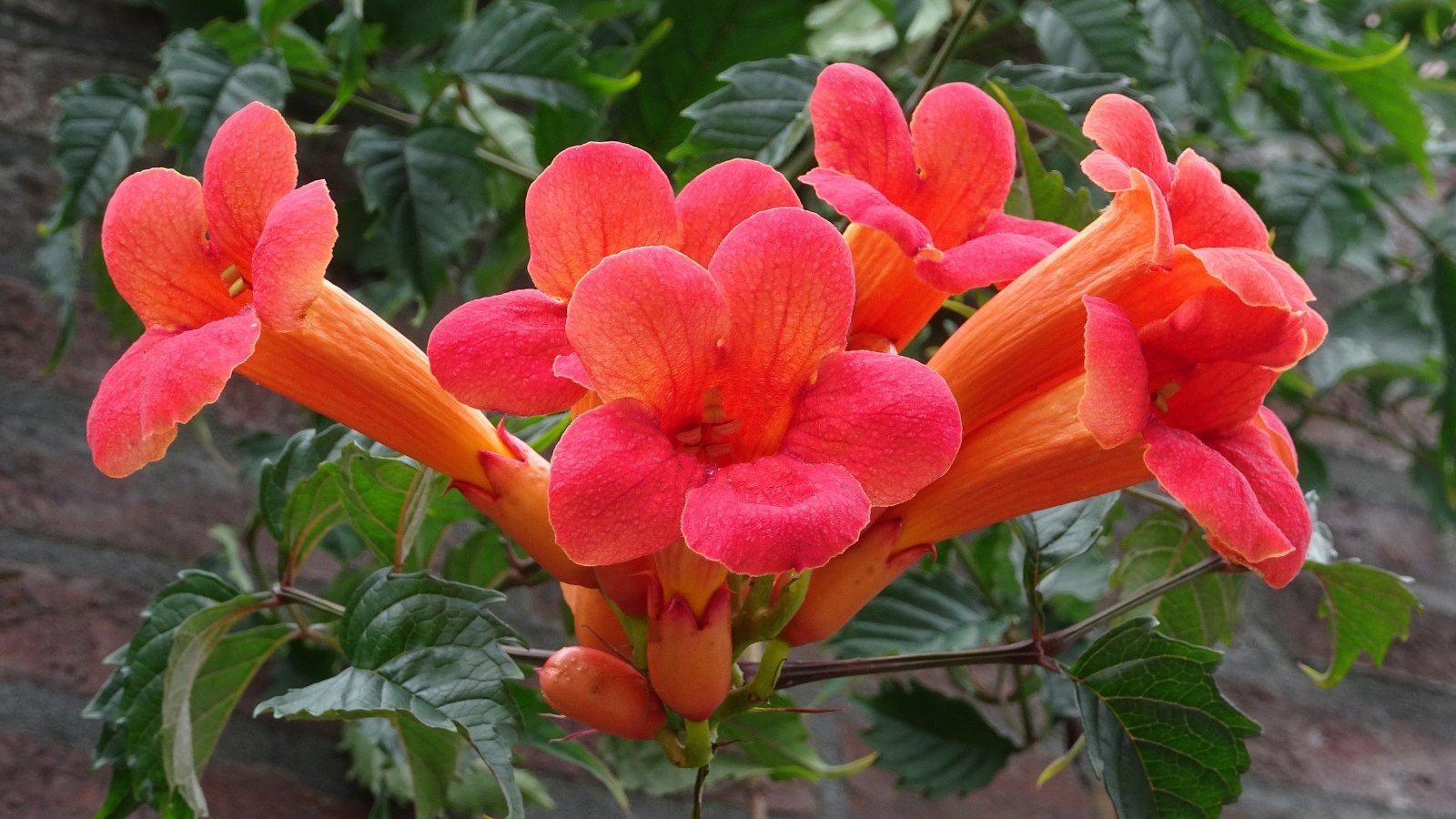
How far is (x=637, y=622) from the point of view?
358mm

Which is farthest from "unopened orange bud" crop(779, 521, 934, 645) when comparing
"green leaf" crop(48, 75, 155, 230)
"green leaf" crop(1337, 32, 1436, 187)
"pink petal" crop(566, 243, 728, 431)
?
"green leaf" crop(1337, 32, 1436, 187)

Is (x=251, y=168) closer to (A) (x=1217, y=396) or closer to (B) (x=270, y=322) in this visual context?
(B) (x=270, y=322)

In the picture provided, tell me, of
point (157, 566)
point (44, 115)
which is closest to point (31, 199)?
point (44, 115)

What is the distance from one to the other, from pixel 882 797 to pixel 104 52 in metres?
0.88

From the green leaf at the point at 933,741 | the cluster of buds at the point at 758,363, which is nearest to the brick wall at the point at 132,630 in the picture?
the green leaf at the point at 933,741

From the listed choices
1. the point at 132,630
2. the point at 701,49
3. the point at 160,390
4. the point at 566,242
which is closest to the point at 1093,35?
the point at 701,49

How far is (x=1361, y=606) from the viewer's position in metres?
0.52

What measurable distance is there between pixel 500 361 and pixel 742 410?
0.22ft

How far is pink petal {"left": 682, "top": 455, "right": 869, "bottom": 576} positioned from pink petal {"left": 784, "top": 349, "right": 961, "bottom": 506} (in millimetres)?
13

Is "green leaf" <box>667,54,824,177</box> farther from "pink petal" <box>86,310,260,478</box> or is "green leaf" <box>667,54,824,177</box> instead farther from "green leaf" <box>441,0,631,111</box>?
"pink petal" <box>86,310,260,478</box>

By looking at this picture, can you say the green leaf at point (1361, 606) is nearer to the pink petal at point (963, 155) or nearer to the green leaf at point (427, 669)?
the pink petal at point (963, 155)

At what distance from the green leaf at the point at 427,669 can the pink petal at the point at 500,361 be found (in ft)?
0.33

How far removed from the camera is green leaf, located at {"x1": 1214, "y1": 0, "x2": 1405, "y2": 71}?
0.56 metres

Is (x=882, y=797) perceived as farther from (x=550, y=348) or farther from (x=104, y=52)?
(x=104, y=52)
